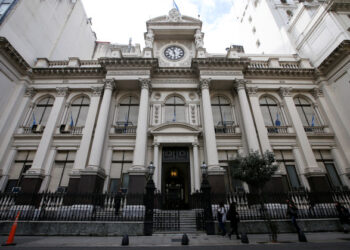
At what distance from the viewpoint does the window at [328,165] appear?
1340cm

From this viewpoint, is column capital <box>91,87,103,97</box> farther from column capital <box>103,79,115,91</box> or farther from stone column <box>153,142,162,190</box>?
stone column <box>153,142,162,190</box>

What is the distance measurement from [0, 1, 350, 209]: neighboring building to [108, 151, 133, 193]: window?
0.08 meters

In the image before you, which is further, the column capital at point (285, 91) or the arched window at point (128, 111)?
the column capital at point (285, 91)

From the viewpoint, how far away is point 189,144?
46.7 feet

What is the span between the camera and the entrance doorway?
13555mm

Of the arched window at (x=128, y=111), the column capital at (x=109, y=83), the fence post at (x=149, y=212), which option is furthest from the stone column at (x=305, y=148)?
the column capital at (x=109, y=83)

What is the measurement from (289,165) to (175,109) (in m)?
10.4

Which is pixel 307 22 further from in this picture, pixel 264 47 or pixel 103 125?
pixel 103 125

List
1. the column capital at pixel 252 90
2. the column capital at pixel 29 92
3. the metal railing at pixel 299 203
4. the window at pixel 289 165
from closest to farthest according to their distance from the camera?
the metal railing at pixel 299 203 < the window at pixel 289 165 < the column capital at pixel 29 92 < the column capital at pixel 252 90

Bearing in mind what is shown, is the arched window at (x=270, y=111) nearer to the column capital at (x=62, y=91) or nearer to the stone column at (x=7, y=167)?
the column capital at (x=62, y=91)

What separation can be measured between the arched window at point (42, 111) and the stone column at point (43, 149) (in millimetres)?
1170

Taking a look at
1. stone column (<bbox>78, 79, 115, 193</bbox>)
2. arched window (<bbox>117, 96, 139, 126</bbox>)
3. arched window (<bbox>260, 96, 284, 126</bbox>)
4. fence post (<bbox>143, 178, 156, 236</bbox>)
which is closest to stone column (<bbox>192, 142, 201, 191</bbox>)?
fence post (<bbox>143, 178, 156, 236</bbox>)

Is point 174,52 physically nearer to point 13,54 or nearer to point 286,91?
point 286,91

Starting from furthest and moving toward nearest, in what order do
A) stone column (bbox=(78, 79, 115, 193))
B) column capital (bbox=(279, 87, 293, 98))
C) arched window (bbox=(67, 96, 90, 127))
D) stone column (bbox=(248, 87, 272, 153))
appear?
column capital (bbox=(279, 87, 293, 98)) → arched window (bbox=(67, 96, 90, 127)) → stone column (bbox=(248, 87, 272, 153)) → stone column (bbox=(78, 79, 115, 193))
